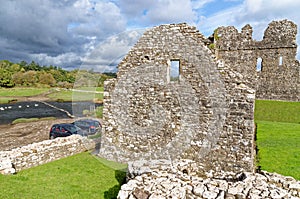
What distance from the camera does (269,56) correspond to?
25672 millimetres

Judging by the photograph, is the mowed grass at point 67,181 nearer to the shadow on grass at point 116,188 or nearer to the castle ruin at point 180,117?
the shadow on grass at point 116,188

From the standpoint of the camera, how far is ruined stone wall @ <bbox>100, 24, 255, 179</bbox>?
9.24 meters

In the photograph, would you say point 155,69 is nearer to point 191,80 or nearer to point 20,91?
point 191,80

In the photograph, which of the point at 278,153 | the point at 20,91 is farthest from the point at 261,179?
the point at 20,91

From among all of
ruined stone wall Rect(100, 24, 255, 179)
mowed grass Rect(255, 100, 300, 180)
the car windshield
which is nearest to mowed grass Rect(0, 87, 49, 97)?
the car windshield

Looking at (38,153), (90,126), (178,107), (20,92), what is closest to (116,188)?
(178,107)

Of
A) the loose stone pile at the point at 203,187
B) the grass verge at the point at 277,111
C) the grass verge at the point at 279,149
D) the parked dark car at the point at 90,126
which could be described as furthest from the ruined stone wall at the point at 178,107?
the grass verge at the point at 277,111

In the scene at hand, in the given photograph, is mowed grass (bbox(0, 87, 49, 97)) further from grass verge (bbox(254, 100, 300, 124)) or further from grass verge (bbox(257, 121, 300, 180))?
grass verge (bbox(257, 121, 300, 180))

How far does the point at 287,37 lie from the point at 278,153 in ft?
55.8

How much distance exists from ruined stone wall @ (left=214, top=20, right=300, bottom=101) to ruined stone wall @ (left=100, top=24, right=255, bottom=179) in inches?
645

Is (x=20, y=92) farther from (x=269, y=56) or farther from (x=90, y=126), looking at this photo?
(x=269, y=56)

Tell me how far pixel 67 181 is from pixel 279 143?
10550mm

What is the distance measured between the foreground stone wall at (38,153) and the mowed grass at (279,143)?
9201 mm

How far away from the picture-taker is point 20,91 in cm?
7544
